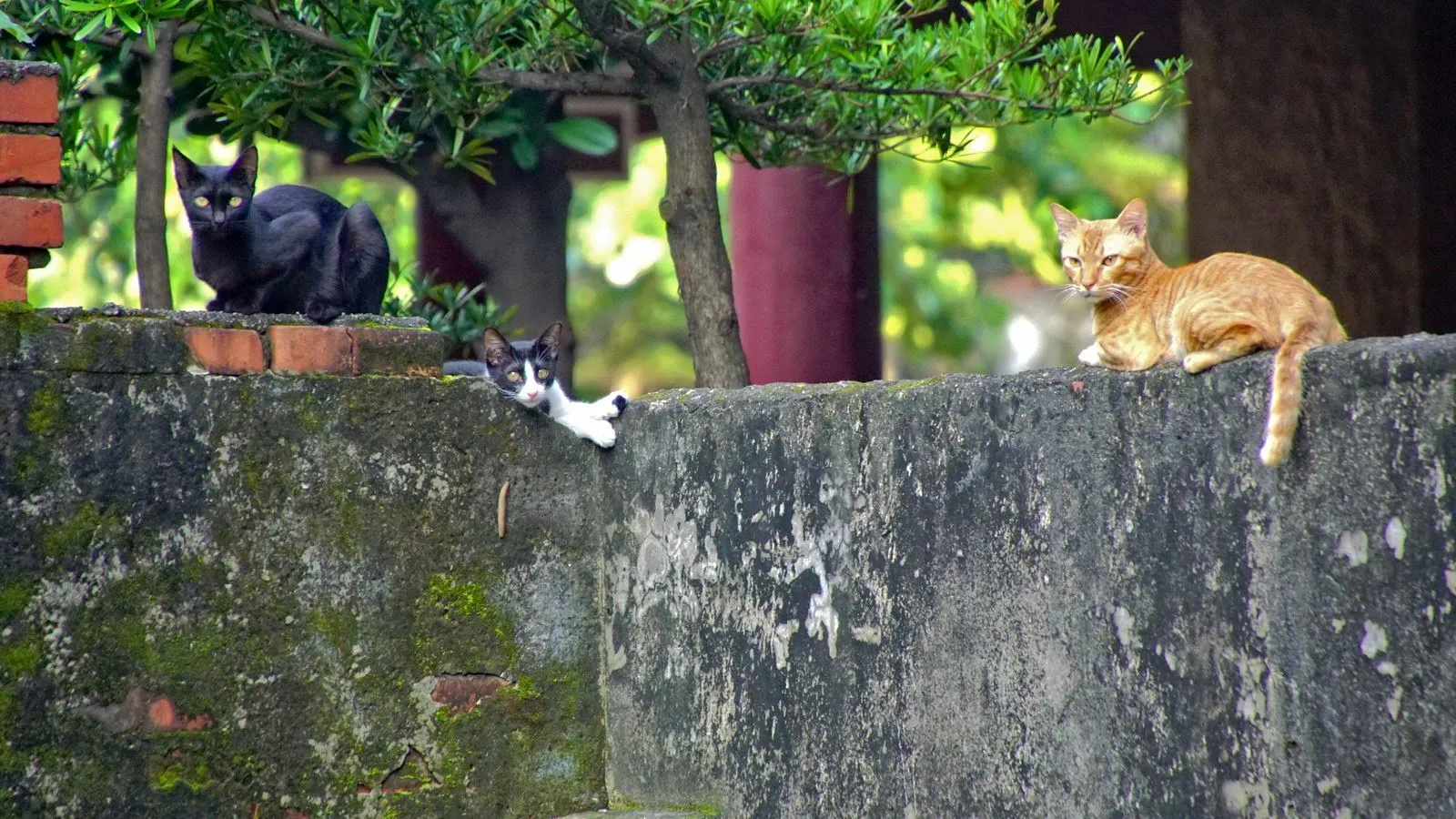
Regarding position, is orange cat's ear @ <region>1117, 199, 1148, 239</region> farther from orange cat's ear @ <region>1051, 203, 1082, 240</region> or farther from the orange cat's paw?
the orange cat's paw

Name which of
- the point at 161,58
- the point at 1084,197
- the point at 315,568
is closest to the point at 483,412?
the point at 315,568

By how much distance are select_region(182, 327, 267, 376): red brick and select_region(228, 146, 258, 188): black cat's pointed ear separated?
60cm

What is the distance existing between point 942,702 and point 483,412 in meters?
1.37

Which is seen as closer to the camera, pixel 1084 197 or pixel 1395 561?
pixel 1395 561

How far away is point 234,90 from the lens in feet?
12.6

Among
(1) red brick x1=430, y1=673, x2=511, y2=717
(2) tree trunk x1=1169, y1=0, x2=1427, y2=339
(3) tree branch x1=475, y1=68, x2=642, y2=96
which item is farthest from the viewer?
(2) tree trunk x1=1169, y1=0, x2=1427, y2=339

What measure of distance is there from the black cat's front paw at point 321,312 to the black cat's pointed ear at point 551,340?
0.53 m

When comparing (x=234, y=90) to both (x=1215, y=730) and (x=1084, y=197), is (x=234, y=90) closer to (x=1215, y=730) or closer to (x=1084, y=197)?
(x=1215, y=730)

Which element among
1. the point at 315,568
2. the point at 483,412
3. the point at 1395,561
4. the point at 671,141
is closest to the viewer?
the point at 1395,561

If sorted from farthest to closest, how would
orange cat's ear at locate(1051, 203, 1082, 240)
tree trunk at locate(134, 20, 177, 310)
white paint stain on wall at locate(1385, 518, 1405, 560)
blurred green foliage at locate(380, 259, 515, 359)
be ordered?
blurred green foliage at locate(380, 259, 515, 359) < tree trunk at locate(134, 20, 177, 310) < orange cat's ear at locate(1051, 203, 1082, 240) < white paint stain on wall at locate(1385, 518, 1405, 560)

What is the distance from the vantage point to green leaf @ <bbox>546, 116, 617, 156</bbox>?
4645 millimetres

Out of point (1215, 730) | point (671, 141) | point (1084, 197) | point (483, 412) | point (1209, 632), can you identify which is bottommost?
point (1215, 730)

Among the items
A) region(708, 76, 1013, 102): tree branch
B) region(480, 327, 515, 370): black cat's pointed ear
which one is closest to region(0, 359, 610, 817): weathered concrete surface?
region(480, 327, 515, 370): black cat's pointed ear

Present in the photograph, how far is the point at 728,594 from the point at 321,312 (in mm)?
1191
